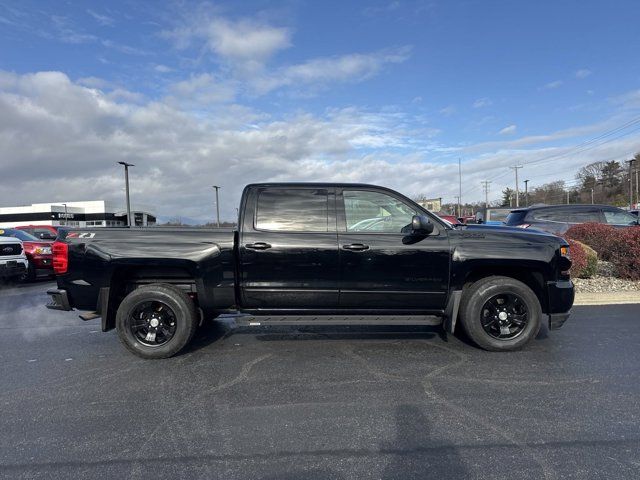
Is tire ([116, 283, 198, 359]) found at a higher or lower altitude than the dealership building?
Answer: lower

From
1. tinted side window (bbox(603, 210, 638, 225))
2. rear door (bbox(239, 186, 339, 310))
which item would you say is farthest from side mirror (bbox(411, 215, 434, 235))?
tinted side window (bbox(603, 210, 638, 225))

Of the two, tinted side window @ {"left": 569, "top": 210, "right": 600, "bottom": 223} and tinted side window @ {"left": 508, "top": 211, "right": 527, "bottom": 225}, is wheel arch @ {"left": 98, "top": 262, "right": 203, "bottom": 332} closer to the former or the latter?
tinted side window @ {"left": 508, "top": 211, "right": 527, "bottom": 225}

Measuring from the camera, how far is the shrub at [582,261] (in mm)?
8867

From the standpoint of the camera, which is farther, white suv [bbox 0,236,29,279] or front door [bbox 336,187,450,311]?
white suv [bbox 0,236,29,279]

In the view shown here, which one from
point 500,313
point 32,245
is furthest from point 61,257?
point 32,245

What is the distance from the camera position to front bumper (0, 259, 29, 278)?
1101 centimetres

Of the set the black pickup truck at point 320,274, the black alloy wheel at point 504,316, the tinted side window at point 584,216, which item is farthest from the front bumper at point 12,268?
the tinted side window at point 584,216

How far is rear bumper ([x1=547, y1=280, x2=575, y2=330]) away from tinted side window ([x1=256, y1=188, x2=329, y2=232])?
2.63m

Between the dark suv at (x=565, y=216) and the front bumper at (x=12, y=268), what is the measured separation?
1293 centimetres

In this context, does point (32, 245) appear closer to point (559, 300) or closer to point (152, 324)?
point (152, 324)

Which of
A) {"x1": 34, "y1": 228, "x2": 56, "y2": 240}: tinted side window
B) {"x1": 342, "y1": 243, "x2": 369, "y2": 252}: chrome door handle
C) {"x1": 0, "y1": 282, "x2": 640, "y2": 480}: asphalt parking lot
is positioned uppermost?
{"x1": 34, "y1": 228, "x2": 56, "y2": 240}: tinted side window

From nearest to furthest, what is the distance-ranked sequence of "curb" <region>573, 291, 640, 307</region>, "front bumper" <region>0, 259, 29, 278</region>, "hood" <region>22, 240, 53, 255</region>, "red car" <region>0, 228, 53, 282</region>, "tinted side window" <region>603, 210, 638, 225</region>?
"curb" <region>573, 291, 640, 307</region>, "front bumper" <region>0, 259, 29, 278</region>, "tinted side window" <region>603, 210, 638, 225</region>, "red car" <region>0, 228, 53, 282</region>, "hood" <region>22, 240, 53, 255</region>

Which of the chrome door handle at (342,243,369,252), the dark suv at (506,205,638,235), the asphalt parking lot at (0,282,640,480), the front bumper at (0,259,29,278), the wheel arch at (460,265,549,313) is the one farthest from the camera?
the dark suv at (506,205,638,235)

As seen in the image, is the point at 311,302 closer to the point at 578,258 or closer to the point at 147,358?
the point at 147,358
